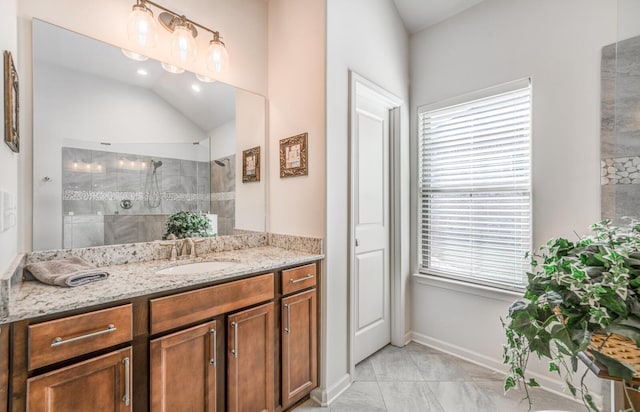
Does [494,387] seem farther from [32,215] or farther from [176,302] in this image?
[32,215]

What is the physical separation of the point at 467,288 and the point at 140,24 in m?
2.86

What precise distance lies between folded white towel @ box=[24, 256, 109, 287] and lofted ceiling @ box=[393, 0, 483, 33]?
9.64 ft

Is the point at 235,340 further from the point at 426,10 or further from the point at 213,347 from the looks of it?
the point at 426,10

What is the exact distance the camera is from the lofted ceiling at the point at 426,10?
2.36 m

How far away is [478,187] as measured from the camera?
2.30m

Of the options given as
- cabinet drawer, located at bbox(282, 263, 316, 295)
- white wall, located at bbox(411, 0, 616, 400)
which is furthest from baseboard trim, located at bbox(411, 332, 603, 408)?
cabinet drawer, located at bbox(282, 263, 316, 295)

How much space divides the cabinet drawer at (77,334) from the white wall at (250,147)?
3.60ft

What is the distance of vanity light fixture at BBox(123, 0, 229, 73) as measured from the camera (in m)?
1.59

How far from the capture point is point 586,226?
5.98 feet

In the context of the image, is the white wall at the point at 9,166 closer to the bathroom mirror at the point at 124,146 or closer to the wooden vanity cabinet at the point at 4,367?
the bathroom mirror at the point at 124,146

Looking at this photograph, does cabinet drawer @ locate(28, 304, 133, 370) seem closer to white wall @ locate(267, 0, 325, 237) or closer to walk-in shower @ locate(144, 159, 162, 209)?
walk-in shower @ locate(144, 159, 162, 209)

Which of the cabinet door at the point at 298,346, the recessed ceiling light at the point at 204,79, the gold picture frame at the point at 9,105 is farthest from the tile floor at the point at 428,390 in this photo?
the recessed ceiling light at the point at 204,79

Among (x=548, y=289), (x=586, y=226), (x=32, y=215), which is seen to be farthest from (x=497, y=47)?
(x=32, y=215)

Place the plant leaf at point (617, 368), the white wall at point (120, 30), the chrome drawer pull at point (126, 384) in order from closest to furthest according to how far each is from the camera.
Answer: the plant leaf at point (617, 368) → the chrome drawer pull at point (126, 384) → the white wall at point (120, 30)
